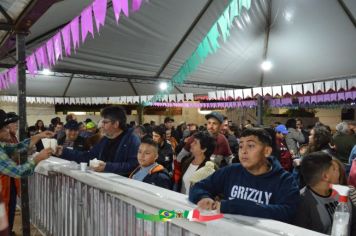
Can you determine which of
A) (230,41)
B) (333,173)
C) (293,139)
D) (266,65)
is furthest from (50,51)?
(266,65)

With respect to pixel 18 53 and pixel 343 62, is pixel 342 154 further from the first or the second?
pixel 18 53

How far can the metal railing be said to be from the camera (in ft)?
5.48

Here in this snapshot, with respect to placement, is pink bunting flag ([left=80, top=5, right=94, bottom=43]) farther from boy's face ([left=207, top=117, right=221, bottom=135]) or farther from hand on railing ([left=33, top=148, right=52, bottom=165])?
boy's face ([left=207, top=117, right=221, bottom=135])

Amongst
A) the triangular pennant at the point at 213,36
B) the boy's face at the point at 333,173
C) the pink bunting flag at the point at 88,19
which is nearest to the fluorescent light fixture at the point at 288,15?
the triangular pennant at the point at 213,36

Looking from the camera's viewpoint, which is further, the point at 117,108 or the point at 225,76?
the point at 225,76

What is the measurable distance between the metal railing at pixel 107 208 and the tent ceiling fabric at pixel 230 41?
9.26 ft

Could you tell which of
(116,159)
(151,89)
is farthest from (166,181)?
(151,89)

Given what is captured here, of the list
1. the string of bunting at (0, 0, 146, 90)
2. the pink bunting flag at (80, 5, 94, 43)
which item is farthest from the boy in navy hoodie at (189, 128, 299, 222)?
the pink bunting flag at (80, 5, 94, 43)

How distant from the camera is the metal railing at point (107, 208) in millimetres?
1669

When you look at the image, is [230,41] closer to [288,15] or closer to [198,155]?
[288,15]

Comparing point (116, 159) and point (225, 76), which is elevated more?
point (225, 76)

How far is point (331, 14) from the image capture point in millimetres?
6242

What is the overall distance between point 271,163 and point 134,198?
0.98m

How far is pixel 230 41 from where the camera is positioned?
757 centimetres
